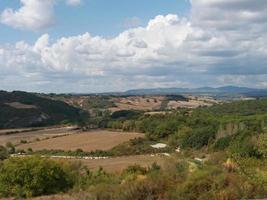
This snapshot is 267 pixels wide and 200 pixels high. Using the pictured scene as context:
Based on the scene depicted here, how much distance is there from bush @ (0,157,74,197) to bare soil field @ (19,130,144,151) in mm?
70054

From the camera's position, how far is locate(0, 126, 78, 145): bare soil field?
13075 cm

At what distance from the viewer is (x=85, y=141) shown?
401ft

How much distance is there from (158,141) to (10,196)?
86.3 meters

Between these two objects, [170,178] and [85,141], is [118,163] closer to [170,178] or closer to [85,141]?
[85,141]

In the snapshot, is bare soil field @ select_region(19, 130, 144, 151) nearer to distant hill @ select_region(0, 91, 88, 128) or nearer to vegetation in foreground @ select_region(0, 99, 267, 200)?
distant hill @ select_region(0, 91, 88, 128)

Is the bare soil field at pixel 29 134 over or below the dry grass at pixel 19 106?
below

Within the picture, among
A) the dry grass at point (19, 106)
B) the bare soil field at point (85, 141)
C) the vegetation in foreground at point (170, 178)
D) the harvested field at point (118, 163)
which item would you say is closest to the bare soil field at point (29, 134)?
the bare soil field at point (85, 141)

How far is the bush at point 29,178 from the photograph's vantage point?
41750 mm

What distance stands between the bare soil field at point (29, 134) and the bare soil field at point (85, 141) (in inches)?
244

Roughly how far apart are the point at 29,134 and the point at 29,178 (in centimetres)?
10280

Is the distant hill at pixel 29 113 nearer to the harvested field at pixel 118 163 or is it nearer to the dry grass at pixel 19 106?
the dry grass at pixel 19 106

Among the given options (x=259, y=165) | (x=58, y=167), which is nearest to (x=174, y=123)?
(x=58, y=167)

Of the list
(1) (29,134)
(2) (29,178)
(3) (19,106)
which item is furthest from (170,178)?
(3) (19,106)

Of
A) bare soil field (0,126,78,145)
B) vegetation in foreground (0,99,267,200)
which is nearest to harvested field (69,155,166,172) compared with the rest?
vegetation in foreground (0,99,267,200)
